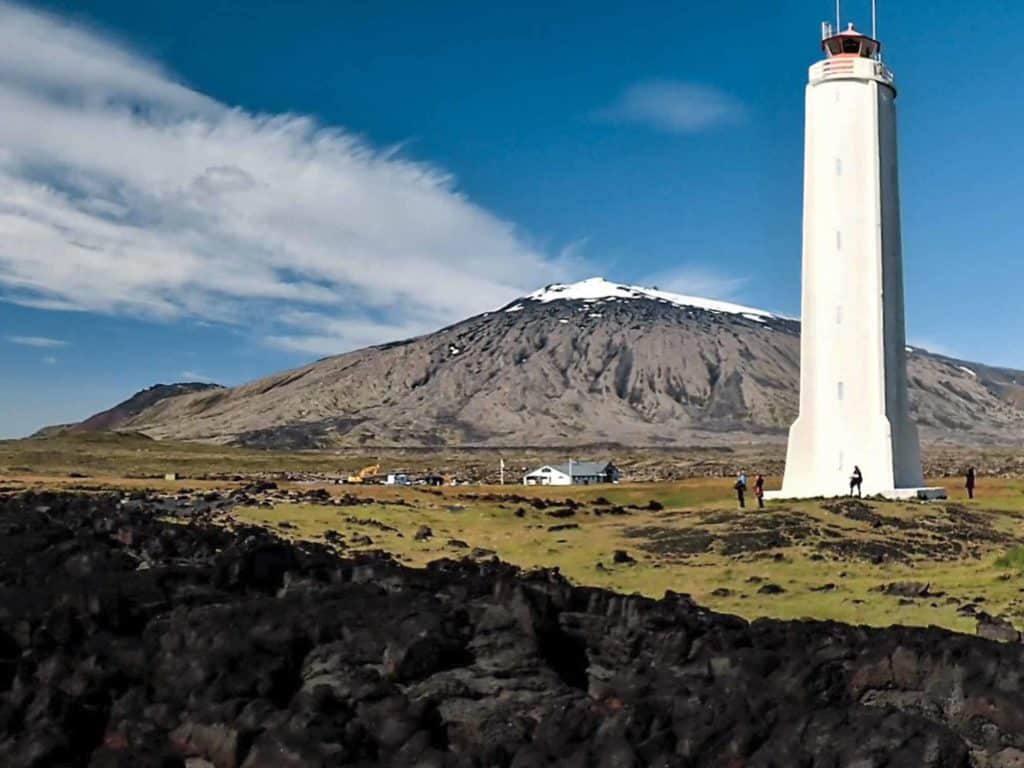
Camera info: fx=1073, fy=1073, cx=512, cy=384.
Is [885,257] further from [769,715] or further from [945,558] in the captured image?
[769,715]

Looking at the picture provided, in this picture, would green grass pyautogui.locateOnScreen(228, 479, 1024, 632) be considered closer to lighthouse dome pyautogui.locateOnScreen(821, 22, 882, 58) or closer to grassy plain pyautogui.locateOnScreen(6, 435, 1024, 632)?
grassy plain pyautogui.locateOnScreen(6, 435, 1024, 632)

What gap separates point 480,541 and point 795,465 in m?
16.4

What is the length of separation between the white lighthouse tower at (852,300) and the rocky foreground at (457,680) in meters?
28.6

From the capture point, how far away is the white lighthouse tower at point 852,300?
40656 millimetres

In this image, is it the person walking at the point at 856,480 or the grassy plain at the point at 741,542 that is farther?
the person walking at the point at 856,480

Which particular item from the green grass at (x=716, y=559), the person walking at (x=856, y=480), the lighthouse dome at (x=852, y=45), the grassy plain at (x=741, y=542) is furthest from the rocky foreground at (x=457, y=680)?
the lighthouse dome at (x=852, y=45)

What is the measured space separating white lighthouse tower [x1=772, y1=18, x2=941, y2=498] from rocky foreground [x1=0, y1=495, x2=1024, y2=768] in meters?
28.6

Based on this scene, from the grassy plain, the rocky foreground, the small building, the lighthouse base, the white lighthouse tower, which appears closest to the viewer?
the rocky foreground

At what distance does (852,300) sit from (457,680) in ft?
111

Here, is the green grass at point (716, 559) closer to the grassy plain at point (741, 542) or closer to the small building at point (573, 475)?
the grassy plain at point (741, 542)

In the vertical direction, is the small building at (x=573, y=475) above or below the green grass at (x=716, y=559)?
above

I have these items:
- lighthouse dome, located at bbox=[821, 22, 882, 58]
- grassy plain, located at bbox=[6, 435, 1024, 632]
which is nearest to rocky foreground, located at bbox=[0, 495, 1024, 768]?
grassy plain, located at bbox=[6, 435, 1024, 632]

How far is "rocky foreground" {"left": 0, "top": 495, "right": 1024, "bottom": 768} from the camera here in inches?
340

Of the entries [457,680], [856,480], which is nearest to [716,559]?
[856,480]
